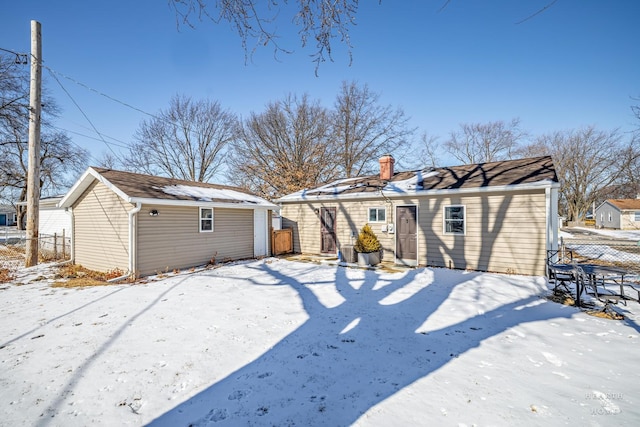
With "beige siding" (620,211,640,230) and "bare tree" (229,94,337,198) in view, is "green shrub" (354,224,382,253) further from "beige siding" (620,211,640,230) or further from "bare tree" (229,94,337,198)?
"beige siding" (620,211,640,230)

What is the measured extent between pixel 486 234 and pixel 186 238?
10.1m

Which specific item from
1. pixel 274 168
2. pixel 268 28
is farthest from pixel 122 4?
pixel 274 168

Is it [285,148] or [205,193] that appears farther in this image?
[285,148]

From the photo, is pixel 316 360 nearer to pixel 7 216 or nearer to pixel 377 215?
pixel 377 215

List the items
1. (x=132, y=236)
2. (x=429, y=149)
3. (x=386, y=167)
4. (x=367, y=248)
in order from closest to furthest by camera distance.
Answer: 1. (x=132, y=236)
2. (x=367, y=248)
3. (x=386, y=167)
4. (x=429, y=149)

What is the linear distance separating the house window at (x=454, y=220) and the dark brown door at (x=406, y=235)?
1.03m

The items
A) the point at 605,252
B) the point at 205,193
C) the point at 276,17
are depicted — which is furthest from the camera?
the point at 605,252

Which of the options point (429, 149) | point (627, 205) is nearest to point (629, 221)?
point (627, 205)

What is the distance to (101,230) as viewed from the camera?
10.1m

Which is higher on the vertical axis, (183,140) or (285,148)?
(183,140)

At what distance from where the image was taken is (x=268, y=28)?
2.91m

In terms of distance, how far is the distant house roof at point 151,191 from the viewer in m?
8.90

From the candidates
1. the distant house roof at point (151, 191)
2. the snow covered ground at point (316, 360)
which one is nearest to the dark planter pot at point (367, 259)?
the snow covered ground at point (316, 360)

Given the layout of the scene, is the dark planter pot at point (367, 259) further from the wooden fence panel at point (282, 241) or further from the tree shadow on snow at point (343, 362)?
the wooden fence panel at point (282, 241)
